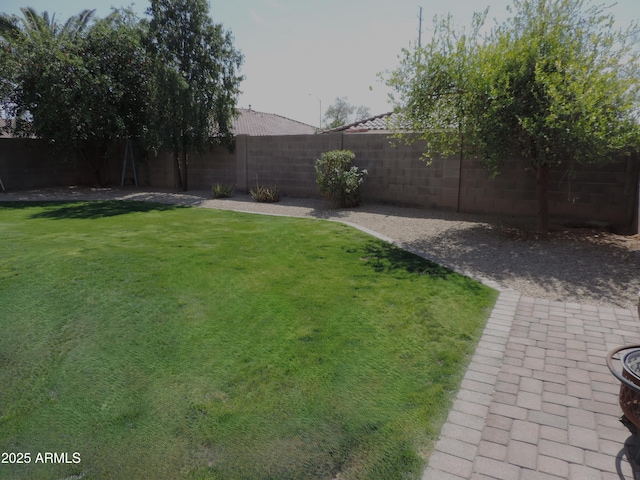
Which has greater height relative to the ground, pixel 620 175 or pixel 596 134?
pixel 596 134

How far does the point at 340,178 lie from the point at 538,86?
5.73 meters

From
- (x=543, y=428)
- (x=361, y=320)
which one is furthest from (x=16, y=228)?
(x=543, y=428)

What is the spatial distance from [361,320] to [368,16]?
11116 millimetres

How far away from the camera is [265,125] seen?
1075 inches

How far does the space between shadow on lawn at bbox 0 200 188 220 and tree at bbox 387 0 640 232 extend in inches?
325

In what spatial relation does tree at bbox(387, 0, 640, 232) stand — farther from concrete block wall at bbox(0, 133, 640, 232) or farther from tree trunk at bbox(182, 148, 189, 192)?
tree trunk at bbox(182, 148, 189, 192)

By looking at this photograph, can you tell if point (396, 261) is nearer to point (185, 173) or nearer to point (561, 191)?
point (561, 191)

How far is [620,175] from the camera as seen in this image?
29.5ft

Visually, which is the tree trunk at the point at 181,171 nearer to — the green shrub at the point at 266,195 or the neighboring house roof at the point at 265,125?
the green shrub at the point at 266,195

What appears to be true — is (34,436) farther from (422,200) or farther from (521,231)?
(422,200)

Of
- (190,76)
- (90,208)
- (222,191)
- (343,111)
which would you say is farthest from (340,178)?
(343,111)

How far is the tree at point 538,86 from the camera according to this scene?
671cm

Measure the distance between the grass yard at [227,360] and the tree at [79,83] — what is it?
10.3 meters

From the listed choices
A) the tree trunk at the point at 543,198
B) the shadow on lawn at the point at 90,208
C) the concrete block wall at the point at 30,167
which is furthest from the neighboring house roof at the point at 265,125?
the tree trunk at the point at 543,198
